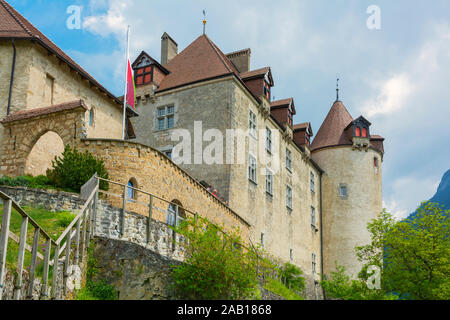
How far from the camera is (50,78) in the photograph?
997 inches

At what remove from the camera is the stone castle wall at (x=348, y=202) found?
45.2m

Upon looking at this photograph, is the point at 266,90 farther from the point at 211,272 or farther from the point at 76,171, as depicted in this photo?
the point at 211,272

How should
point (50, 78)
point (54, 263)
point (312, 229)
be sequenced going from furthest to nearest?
point (312, 229) → point (50, 78) → point (54, 263)

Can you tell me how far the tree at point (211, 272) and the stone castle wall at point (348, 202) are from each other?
1155 inches

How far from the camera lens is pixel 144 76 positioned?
3541cm

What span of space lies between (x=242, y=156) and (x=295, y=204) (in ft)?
33.4

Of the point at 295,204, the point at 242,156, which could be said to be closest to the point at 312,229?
the point at 295,204

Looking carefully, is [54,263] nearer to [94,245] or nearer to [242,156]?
[94,245]

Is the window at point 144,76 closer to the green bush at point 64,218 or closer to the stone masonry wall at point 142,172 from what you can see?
the stone masonry wall at point 142,172

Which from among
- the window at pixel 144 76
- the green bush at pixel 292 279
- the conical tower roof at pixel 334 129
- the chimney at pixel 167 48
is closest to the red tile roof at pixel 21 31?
the window at pixel 144 76

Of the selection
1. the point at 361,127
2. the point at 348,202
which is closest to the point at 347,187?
the point at 348,202

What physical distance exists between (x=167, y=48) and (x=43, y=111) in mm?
19350

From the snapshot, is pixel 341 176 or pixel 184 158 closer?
pixel 184 158

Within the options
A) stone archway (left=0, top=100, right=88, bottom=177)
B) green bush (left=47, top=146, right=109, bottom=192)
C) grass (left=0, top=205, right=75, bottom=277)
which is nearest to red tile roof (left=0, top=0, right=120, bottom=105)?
stone archway (left=0, top=100, right=88, bottom=177)
